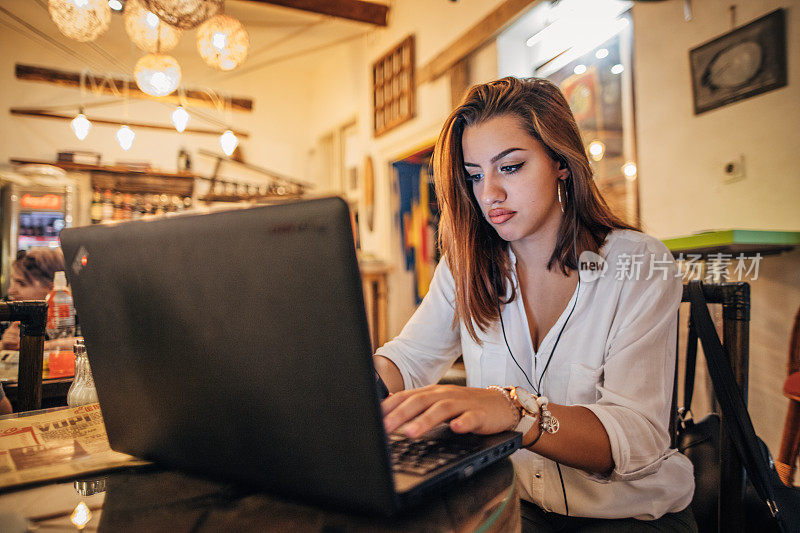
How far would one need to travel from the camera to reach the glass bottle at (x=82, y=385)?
3.11 feet

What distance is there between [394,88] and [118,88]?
10.4ft

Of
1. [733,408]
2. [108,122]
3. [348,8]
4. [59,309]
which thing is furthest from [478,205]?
[108,122]

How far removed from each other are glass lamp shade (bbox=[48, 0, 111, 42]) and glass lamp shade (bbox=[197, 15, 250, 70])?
20.5 inches

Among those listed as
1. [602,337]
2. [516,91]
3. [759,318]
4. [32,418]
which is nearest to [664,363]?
[602,337]

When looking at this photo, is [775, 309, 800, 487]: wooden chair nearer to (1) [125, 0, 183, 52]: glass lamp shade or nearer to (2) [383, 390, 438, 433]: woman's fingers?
(2) [383, 390, 438, 433]: woman's fingers

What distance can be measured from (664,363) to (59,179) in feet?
21.2

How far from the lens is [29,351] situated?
1085 mm

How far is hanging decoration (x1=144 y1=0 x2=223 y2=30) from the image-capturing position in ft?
7.95

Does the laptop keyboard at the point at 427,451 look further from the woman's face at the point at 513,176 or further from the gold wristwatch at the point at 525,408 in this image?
the woman's face at the point at 513,176

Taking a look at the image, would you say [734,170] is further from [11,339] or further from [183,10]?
[11,339]

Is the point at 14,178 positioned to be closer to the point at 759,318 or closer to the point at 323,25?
the point at 323,25

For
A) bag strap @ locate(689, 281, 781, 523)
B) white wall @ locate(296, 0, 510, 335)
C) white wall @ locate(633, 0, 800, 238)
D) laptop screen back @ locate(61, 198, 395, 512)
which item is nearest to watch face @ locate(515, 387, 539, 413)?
laptop screen back @ locate(61, 198, 395, 512)

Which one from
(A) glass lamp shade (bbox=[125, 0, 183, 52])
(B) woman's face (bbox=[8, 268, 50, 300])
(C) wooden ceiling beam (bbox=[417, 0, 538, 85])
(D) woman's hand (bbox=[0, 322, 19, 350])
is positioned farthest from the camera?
(C) wooden ceiling beam (bbox=[417, 0, 538, 85])

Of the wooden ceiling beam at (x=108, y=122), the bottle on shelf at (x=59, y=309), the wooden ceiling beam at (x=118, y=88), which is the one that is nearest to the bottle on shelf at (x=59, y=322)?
the bottle on shelf at (x=59, y=309)
